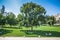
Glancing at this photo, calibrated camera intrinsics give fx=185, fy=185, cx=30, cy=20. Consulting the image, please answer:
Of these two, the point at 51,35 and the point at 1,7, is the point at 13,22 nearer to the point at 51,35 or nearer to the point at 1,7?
the point at 1,7

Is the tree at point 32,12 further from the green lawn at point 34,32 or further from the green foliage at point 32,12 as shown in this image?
the green lawn at point 34,32

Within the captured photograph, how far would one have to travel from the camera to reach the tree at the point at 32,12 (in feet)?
15.1

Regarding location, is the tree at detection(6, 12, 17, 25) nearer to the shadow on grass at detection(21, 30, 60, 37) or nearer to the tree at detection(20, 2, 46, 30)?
the tree at detection(20, 2, 46, 30)

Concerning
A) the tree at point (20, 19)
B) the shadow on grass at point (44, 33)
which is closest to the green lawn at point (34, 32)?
the shadow on grass at point (44, 33)

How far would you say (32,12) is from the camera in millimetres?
4629

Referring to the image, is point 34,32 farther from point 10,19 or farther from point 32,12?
point 10,19

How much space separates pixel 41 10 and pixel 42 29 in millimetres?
478

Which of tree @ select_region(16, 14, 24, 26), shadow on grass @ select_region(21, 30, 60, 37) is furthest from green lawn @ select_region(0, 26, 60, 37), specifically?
tree @ select_region(16, 14, 24, 26)

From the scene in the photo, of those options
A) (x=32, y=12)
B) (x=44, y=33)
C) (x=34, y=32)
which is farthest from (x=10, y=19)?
(x=44, y=33)

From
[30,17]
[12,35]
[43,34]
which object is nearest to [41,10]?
[30,17]

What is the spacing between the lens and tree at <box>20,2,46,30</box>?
4.62 metres

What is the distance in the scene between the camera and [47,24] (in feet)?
15.3

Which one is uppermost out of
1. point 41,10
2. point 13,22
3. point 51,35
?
point 41,10

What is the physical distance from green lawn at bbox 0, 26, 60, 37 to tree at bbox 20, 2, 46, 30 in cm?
19
